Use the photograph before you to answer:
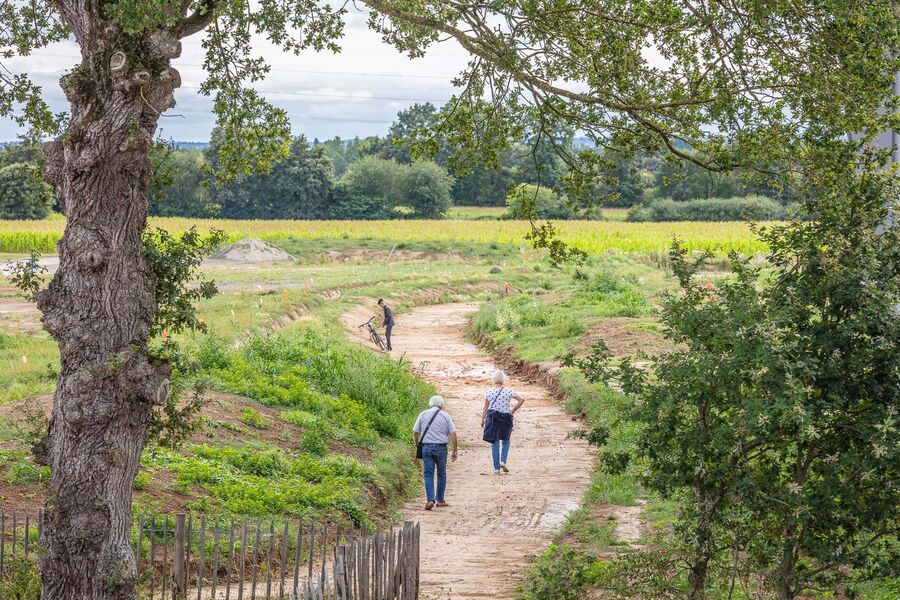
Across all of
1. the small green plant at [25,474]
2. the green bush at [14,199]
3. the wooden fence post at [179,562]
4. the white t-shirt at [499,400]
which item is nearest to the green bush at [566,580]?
the wooden fence post at [179,562]

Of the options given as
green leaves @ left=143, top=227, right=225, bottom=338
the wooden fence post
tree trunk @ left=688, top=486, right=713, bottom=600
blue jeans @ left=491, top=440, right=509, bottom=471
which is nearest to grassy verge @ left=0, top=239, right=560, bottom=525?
green leaves @ left=143, top=227, right=225, bottom=338

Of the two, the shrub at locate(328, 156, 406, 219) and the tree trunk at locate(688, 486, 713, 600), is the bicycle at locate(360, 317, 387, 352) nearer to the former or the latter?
the tree trunk at locate(688, 486, 713, 600)

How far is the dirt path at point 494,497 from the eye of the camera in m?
11.1

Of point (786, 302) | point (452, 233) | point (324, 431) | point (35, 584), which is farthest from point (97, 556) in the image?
point (452, 233)

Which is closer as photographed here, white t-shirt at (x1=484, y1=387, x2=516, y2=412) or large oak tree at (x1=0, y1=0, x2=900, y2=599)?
large oak tree at (x1=0, y1=0, x2=900, y2=599)

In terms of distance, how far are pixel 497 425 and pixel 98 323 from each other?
871 cm

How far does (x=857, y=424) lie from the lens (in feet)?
23.1

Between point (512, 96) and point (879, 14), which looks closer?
point (879, 14)

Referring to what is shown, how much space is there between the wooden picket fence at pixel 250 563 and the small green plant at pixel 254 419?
15.9 ft

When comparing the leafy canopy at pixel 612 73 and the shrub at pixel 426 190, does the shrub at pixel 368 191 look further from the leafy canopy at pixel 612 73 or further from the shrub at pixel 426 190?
the leafy canopy at pixel 612 73

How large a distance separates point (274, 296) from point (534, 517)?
21433mm

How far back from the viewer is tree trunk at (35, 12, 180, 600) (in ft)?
25.5

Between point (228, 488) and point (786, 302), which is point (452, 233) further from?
point (786, 302)

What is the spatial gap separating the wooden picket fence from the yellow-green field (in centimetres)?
4282
